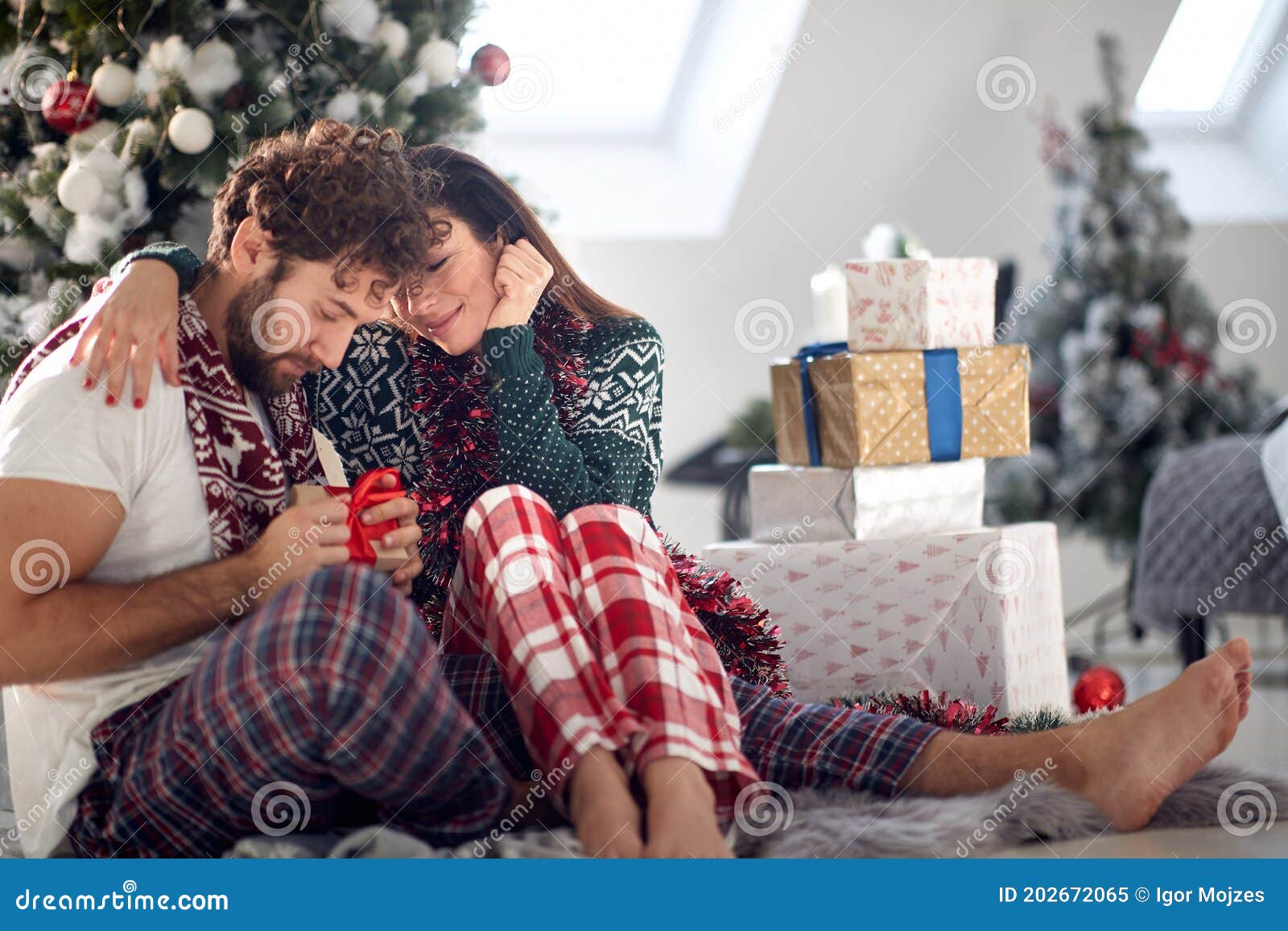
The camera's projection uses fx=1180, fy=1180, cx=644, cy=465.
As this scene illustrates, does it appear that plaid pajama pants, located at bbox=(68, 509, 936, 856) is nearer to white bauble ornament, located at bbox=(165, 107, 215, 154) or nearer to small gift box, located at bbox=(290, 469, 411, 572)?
small gift box, located at bbox=(290, 469, 411, 572)

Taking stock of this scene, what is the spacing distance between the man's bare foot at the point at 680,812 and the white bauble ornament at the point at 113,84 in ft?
4.39

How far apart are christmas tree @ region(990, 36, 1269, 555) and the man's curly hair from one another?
208cm

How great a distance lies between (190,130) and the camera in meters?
1.62

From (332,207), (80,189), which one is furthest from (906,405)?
(80,189)

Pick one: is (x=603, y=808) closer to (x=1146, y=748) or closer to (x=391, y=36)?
(x=1146, y=748)

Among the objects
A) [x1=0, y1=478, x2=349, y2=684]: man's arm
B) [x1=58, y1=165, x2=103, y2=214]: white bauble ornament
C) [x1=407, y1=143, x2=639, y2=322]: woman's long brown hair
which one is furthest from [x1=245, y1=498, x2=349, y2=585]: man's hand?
[x1=58, y1=165, x2=103, y2=214]: white bauble ornament

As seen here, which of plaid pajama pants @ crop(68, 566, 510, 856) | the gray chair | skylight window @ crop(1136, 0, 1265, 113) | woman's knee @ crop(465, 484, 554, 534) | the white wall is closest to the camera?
plaid pajama pants @ crop(68, 566, 510, 856)

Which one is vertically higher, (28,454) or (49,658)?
(28,454)

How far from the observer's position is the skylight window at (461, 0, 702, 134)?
8.01 feet

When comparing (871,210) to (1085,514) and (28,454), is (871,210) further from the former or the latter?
(28,454)

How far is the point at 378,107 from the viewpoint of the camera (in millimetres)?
1710

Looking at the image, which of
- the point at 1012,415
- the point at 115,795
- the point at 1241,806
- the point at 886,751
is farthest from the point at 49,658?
the point at 1012,415

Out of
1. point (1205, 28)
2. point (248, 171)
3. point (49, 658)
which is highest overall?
point (1205, 28)

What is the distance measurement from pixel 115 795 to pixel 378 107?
111 cm
